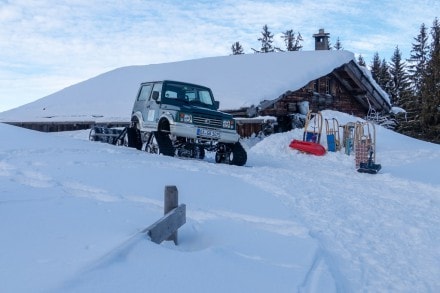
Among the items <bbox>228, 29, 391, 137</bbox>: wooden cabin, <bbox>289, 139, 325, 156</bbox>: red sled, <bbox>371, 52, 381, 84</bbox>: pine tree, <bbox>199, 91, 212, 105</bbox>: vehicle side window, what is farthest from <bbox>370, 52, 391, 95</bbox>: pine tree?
<bbox>199, 91, 212, 105</bbox>: vehicle side window

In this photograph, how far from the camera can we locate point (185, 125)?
40.3ft

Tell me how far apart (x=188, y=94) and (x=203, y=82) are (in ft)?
39.7

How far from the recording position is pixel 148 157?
10.9 m

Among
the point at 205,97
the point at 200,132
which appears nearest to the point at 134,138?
the point at 205,97

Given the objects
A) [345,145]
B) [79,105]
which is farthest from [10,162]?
[79,105]

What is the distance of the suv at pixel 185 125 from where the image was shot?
12.4 metres

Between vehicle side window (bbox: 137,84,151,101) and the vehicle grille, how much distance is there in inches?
90.3

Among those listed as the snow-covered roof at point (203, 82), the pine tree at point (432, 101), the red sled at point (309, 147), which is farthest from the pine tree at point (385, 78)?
the red sled at point (309, 147)

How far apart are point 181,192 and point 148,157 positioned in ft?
12.3

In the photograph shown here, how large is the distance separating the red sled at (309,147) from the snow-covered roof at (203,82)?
4117mm

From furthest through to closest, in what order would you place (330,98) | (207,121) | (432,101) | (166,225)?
(432,101) → (330,98) → (207,121) → (166,225)

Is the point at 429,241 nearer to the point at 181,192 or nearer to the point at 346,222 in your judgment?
the point at 346,222

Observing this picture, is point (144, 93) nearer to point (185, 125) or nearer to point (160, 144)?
point (160, 144)

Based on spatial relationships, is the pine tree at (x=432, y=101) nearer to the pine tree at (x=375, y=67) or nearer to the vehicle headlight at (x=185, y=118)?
the pine tree at (x=375, y=67)
